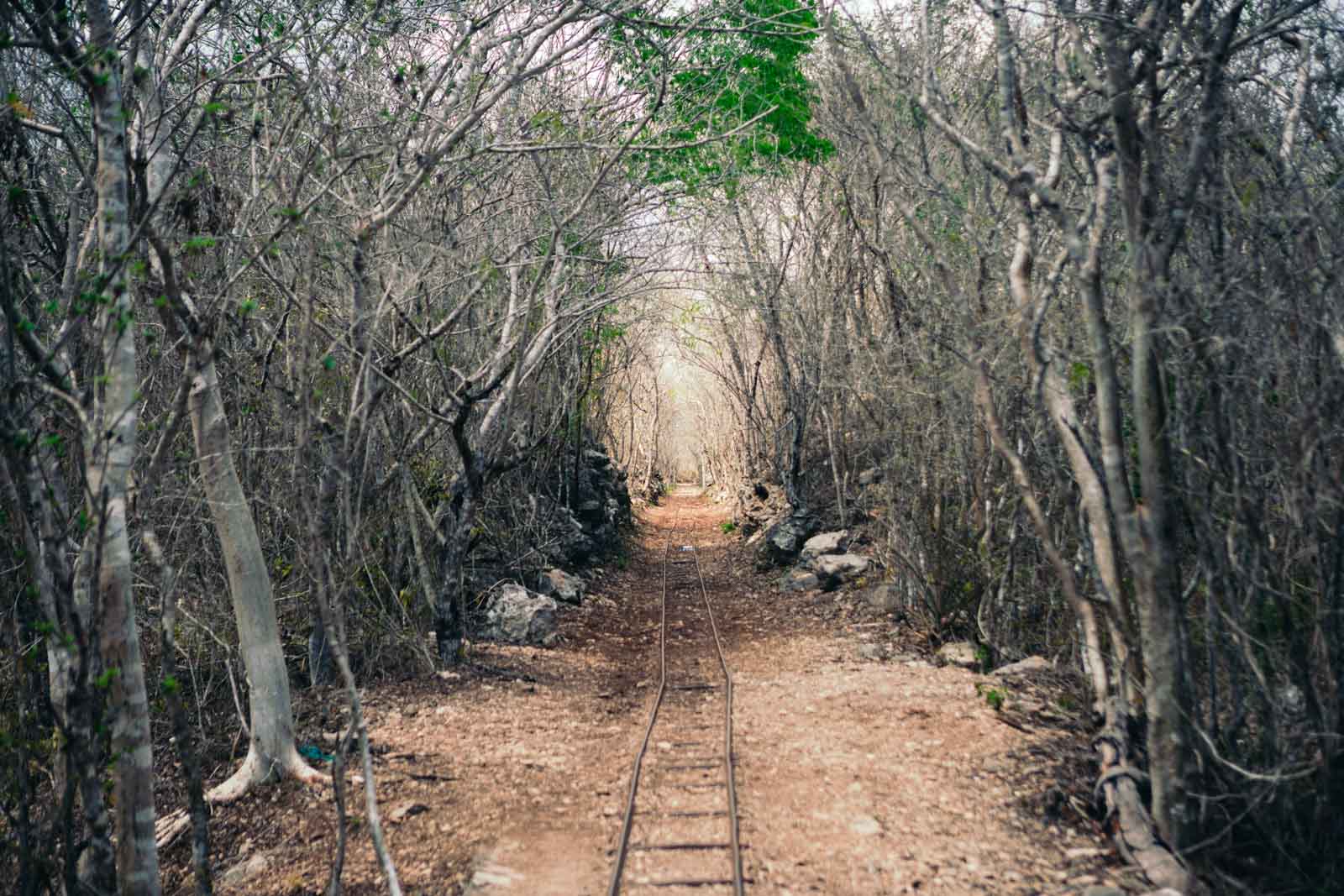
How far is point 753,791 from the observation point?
6516mm

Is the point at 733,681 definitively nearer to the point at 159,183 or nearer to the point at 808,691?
the point at 808,691

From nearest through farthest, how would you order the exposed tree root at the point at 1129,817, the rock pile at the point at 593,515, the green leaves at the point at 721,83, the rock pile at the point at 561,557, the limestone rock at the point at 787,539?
the exposed tree root at the point at 1129,817 → the green leaves at the point at 721,83 → the rock pile at the point at 561,557 → the limestone rock at the point at 787,539 → the rock pile at the point at 593,515

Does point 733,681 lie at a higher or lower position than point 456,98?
lower

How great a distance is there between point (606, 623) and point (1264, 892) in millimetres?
9470

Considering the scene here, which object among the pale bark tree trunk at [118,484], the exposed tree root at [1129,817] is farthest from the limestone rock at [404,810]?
the exposed tree root at [1129,817]

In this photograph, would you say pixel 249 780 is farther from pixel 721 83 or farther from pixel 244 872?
pixel 721 83

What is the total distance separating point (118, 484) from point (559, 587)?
10.0 m

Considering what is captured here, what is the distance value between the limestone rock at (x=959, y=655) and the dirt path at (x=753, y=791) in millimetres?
254

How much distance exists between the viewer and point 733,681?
378 inches

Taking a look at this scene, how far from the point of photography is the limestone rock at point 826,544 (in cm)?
1522

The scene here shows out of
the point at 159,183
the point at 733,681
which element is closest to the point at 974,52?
the point at 733,681

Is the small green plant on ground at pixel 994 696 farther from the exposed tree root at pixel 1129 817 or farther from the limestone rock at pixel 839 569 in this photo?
the limestone rock at pixel 839 569

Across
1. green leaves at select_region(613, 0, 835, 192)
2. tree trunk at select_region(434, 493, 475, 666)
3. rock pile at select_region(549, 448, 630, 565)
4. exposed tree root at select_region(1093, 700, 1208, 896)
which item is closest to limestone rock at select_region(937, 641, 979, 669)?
exposed tree root at select_region(1093, 700, 1208, 896)

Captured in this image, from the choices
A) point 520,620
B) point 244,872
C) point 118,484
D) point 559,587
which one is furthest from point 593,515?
point 118,484
